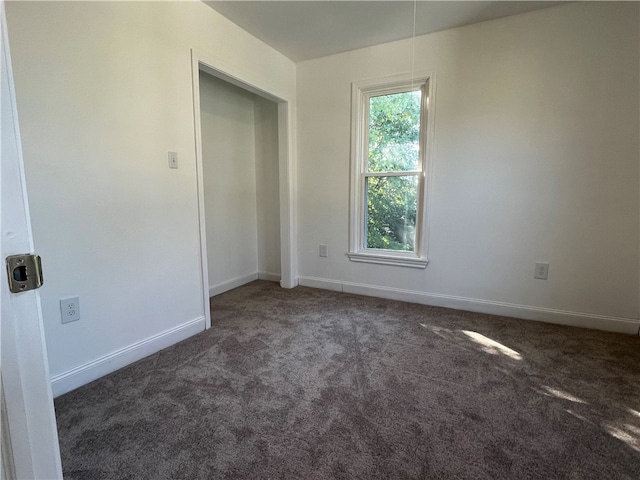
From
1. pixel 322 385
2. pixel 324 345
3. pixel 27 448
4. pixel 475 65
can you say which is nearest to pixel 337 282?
pixel 324 345

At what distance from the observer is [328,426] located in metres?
1.45

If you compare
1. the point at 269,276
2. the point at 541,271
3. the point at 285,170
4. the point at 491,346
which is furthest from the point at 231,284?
the point at 541,271

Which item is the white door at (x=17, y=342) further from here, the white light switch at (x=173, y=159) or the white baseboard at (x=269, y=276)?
the white baseboard at (x=269, y=276)

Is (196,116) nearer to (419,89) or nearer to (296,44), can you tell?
(296,44)

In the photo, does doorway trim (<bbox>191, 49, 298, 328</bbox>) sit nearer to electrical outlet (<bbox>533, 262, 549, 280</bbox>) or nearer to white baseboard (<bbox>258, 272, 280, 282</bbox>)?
white baseboard (<bbox>258, 272, 280, 282</bbox>)

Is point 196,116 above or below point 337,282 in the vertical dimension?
above

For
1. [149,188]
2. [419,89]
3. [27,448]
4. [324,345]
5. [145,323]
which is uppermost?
[419,89]

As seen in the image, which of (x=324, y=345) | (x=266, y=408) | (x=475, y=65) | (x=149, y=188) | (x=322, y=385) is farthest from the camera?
(x=475, y=65)

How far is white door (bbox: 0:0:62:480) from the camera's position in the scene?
0.48 metres

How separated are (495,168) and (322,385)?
7.27ft

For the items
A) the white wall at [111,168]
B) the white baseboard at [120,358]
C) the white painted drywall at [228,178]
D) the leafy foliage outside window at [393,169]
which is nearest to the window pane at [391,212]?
the leafy foliage outside window at [393,169]

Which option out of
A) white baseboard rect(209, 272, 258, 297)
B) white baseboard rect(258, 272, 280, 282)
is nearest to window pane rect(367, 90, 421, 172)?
white baseboard rect(258, 272, 280, 282)

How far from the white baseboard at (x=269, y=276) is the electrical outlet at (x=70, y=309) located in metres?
2.33

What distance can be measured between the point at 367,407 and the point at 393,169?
2206 mm
